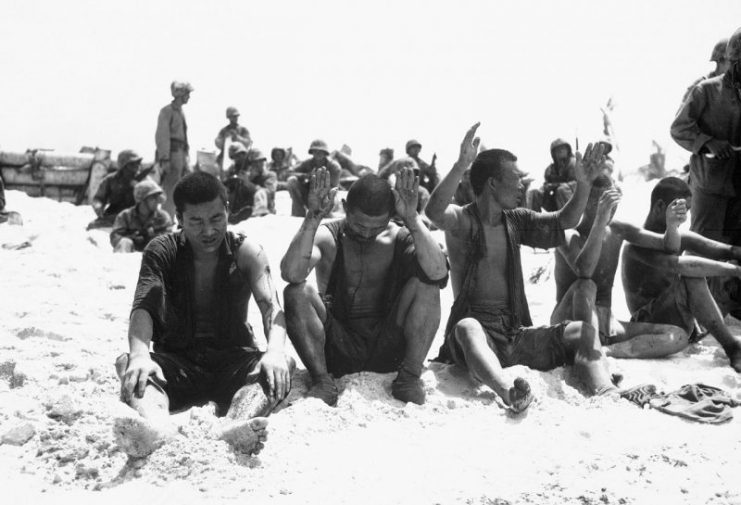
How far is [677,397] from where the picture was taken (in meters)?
3.99

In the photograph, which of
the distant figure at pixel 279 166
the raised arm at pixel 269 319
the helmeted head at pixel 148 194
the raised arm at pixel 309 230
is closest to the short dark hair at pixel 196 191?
the raised arm at pixel 269 319

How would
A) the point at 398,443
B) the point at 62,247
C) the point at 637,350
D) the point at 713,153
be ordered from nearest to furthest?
the point at 398,443 → the point at 637,350 → the point at 713,153 → the point at 62,247

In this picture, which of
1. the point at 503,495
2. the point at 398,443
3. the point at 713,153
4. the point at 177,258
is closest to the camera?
the point at 503,495

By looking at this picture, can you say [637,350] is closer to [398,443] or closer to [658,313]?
[658,313]

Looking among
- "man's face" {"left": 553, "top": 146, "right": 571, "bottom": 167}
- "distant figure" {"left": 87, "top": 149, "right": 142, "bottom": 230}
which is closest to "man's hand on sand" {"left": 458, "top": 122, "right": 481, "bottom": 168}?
"man's face" {"left": 553, "top": 146, "right": 571, "bottom": 167}

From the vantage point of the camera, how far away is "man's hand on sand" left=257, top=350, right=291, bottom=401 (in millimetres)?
3436

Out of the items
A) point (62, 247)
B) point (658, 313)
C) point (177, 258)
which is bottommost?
point (62, 247)

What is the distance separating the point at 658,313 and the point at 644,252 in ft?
1.44

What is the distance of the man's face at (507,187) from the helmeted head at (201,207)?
1666mm

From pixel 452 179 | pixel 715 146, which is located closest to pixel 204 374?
pixel 452 179

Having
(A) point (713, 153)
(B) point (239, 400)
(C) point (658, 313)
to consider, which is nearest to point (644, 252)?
(C) point (658, 313)

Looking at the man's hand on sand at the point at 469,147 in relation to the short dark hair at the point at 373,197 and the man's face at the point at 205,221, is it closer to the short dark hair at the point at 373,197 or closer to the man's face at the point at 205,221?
the short dark hair at the point at 373,197

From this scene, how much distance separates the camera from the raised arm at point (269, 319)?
11.3 feet

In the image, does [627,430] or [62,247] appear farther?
[62,247]
